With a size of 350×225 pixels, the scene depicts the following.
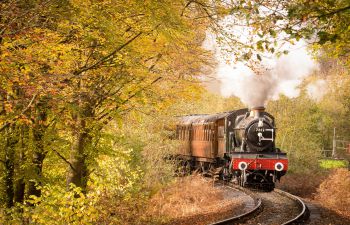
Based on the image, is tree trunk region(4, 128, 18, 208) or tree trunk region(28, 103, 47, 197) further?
tree trunk region(4, 128, 18, 208)

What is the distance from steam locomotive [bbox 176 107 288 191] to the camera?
59.5 ft

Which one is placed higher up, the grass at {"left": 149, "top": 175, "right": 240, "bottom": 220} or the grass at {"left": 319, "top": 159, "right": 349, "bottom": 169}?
the grass at {"left": 319, "top": 159, "right": 349, "bottom": 169}

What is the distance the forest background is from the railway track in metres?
2.63

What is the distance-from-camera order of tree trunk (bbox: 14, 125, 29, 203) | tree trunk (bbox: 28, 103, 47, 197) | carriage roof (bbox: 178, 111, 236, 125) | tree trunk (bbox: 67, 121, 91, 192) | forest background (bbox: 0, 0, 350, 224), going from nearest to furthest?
forest background (bbox: 0, 0, 350, 224), tree trunk (bbox: 28, 103, 47, 197), tree trunk (bbox: 14, 125, 29, 203), tree trunk (bbox: 67, 121, 91, 192), carriage roof (bbox: 178, 111, 236, 125)

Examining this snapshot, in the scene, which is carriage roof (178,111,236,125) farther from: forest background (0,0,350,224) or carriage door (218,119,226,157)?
forest background (0,0,350,224)

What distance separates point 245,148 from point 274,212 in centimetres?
436

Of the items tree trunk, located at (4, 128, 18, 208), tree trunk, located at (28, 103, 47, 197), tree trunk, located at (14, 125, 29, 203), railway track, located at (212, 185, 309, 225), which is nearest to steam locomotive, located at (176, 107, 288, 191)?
railway track, located at (212, 185, 309, 225)

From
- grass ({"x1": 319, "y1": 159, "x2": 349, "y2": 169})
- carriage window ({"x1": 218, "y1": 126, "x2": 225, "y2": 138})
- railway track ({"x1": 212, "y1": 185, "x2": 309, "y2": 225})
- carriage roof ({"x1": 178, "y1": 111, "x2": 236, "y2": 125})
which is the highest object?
carriage roof ({"x1": 178, "y1": 111, "x2": 236, "y2": 125})

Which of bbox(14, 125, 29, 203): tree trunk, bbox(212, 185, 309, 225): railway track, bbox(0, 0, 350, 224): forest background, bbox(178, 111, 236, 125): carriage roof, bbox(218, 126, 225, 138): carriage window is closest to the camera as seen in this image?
bbox(0, 0, 350, 224): forest background

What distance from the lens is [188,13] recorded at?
1013 cm

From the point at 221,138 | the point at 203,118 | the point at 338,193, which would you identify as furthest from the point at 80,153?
the point at 203,118

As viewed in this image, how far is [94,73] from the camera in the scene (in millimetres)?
9789

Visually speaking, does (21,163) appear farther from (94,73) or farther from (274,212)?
(274,212)

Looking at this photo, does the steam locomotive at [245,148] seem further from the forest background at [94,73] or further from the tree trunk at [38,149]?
the tree trunk at [38,149]
